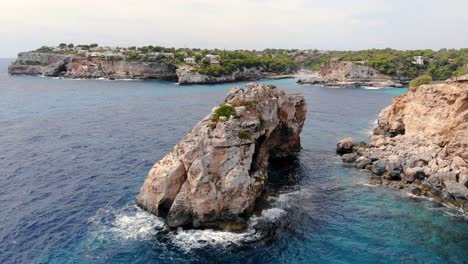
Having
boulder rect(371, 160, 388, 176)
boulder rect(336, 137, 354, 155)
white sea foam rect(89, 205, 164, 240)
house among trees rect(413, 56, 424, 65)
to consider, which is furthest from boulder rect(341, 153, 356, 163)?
house among trees rect(413, 56, 424, 65)

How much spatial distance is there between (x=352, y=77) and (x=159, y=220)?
162 metres

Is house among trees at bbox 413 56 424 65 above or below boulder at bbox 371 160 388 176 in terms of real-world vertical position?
above

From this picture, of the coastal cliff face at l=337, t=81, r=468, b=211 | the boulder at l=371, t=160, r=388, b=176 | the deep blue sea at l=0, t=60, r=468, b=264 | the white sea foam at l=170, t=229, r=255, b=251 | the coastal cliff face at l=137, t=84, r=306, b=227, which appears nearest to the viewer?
the deep blue sea at l=0, t=60, r=468, b=264

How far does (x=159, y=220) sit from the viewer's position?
43.2 m

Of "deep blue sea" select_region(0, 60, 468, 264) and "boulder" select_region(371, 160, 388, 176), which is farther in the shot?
"boulder" select_region(371, 160, 388, 176)

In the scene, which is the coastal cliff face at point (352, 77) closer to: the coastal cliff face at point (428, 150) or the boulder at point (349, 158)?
the coastal cliff face at point (428, 150)

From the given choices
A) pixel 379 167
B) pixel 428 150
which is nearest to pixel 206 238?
pixel 379 167

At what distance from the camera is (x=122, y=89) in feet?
516

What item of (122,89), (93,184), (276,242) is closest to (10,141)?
(93,184)

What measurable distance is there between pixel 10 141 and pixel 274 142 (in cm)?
5112

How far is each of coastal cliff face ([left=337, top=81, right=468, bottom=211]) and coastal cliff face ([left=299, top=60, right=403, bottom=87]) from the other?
113 m

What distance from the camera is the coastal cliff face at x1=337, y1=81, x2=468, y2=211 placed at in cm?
5119

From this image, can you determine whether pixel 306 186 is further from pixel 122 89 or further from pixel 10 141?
pixel 122 89

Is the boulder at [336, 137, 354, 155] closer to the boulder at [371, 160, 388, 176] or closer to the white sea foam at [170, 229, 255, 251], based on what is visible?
the boulder at [371, 160, 388, 176]
